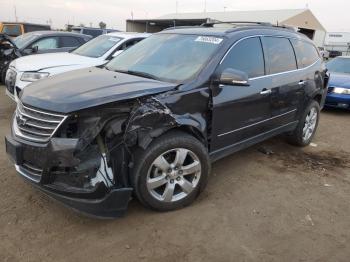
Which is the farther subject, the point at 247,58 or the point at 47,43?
the point at 47,43

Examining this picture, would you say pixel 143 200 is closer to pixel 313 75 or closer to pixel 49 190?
pixel 49 190

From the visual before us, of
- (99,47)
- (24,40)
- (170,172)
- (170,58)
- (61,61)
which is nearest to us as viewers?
(170,172)

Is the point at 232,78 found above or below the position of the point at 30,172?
above

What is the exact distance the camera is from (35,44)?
31.8 ft

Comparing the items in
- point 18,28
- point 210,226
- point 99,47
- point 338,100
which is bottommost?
point 338,100

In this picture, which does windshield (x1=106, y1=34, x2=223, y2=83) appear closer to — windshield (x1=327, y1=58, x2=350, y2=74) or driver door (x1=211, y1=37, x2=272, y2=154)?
driver door (x1=211, y1=37, x2=272, y2=154)

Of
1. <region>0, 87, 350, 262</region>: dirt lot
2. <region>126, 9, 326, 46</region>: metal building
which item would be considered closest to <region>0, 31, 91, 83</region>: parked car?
<region>0, 87, 350, 262</region>: dirt lot

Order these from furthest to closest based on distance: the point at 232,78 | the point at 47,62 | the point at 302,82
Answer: the point at 47,62 < the point at 302,82 < the point at 232,78

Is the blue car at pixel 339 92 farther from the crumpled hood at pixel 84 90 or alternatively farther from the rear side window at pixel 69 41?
the rear side window at pixel 69 41

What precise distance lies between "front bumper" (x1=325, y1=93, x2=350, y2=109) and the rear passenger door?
13.6 feet

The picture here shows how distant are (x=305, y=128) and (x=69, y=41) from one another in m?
7.31

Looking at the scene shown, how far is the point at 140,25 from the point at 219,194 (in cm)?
4788

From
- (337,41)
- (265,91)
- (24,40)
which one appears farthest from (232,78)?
(337,41)

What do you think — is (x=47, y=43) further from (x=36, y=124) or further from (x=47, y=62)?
(x=36, y=124)
